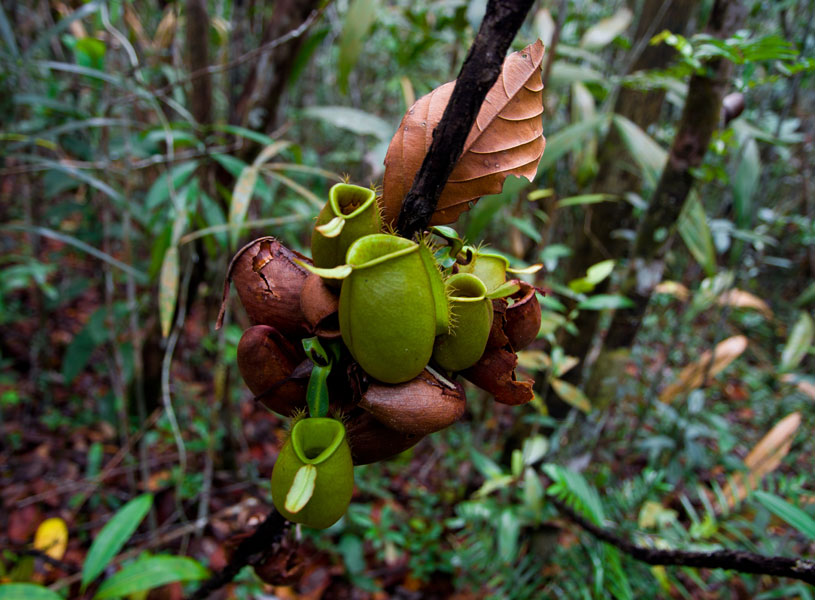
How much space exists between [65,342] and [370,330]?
9.83ft

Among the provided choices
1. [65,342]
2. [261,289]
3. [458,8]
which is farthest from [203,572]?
[65,342]

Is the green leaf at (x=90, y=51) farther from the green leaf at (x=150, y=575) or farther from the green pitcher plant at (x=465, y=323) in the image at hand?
the green pitcher plant at (x=465, y=323)

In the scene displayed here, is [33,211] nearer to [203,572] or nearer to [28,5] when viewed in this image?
[28,5]

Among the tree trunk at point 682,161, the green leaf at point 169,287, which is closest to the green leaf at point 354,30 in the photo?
the green leaf at point 169,287

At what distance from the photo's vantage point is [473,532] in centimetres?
153

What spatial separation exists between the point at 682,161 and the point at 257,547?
4.05 feet

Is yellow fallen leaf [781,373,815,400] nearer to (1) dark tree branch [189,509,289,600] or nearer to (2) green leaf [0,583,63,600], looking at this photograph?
(1) dark tree branch [189,509,289,600]

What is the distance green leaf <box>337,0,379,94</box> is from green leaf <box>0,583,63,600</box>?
1475 mm

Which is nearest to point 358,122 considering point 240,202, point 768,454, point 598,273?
point 240,202

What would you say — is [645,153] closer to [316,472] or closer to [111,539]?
[316,472]

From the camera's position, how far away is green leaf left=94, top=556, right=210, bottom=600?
0.96m

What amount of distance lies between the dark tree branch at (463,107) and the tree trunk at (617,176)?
128 centimetres

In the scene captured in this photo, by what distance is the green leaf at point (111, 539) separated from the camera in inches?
40.3

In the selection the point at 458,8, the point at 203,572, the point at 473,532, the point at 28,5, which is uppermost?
the point at 458,8
